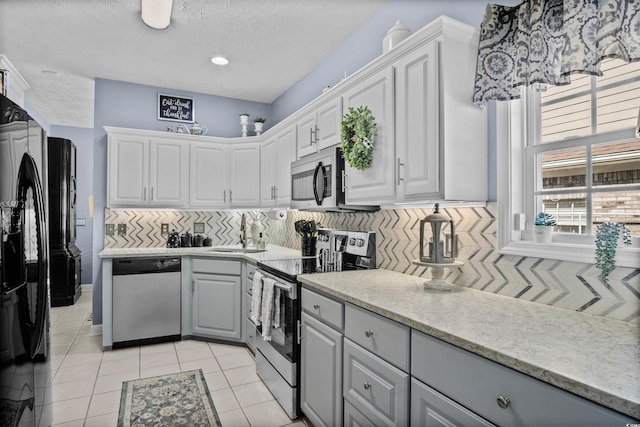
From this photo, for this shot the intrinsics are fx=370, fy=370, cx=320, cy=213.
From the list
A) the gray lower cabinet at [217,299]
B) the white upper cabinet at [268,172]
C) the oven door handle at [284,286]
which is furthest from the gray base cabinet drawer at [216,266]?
the oven door handle at [284,286]

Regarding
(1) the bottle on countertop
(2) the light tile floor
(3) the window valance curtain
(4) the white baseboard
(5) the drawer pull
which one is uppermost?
(3) the window valance curtain

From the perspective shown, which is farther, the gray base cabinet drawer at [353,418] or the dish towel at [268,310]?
the dish towel at [268,310]

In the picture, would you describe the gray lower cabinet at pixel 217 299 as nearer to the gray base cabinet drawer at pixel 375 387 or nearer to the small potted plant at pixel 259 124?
the small potted plant at pixel 259 124

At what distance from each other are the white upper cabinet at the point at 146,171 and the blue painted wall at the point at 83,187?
3.25 metres

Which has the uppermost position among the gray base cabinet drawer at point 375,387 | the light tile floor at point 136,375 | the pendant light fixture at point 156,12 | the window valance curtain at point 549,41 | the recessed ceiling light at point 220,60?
the recessed ceiling light at point 220,60

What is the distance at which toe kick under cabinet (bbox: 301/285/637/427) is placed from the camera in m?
0.99

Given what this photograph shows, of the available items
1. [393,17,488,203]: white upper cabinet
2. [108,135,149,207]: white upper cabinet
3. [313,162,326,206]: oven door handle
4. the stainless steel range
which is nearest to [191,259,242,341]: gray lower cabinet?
the stainless steel range

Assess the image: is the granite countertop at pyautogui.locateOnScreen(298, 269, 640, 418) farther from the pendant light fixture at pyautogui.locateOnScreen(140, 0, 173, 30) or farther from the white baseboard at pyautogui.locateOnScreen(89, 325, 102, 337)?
the white baseboard at pyautogui.locateOnScreen(89, 325, 102, 337)

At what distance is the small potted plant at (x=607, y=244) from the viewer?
4.53ft

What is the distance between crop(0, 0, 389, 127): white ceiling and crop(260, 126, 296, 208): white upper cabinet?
0.74 metres

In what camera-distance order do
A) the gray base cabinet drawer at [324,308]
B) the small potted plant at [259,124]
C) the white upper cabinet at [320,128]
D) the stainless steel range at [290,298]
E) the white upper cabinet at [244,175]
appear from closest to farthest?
the gray base cabinet drawer at [324,308] < the stainless steel range at [290,298] < the white upper cabinet at [320,128] < the white upper cabinet at [244,175] < the small potted plant at [259,124]

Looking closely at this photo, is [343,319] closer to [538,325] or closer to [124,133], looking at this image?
[538,325]

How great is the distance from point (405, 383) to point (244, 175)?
3.28 metres

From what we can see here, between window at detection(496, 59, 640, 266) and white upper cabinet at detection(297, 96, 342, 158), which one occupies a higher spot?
white upper cabinet at detection(297, 96, 342, 158)
